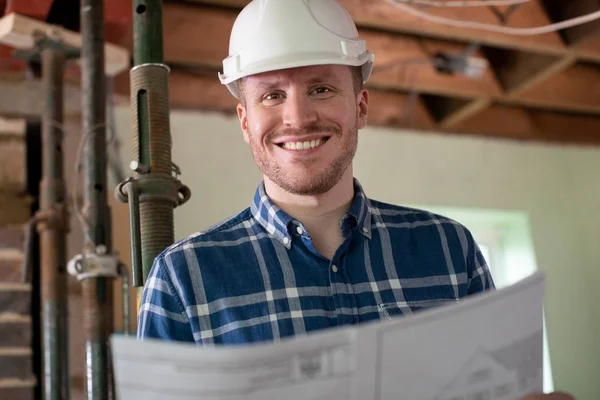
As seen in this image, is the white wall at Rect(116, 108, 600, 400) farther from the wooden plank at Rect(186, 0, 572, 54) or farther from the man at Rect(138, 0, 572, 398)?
the man at Rect(138, 0, 572, 398)

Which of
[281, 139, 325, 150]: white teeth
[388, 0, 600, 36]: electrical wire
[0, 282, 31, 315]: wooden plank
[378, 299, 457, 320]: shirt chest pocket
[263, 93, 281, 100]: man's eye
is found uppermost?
[388, 0, 600, 36]: electrical wire

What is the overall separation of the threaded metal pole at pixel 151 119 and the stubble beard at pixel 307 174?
0.24m

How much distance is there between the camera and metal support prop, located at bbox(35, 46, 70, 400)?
6.57 ft

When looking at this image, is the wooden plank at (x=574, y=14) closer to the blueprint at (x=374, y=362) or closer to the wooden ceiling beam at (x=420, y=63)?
the wooden ceiling beam at (x=420, y=63)

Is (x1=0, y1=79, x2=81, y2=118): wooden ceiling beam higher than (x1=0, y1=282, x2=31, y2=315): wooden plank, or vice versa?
(x1=0, y1=79, x2=81, y2=118): wooden ceiling beam

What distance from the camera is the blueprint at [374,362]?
797 millimetres

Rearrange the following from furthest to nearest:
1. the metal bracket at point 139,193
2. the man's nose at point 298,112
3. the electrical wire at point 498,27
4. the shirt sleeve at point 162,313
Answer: the electrical wire at point 498,27, the metal bracket at point 139,193, the man's nose at point 298,112, the shirt sleeve at point 162,313

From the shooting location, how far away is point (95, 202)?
172cm

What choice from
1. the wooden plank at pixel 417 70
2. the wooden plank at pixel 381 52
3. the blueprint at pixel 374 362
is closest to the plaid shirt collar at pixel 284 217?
the blueprint at pixel 374 362

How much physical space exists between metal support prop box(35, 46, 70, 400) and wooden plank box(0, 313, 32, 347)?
1.28ft

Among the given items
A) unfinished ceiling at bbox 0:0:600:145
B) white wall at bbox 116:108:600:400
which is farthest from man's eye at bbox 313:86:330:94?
white wall at bbox 116:108:600:400

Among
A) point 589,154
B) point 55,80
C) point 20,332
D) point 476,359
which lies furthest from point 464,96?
point 476,359

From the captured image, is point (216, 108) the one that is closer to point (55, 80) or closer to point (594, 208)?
point (55, 80)

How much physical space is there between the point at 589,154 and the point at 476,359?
11.3 ft
